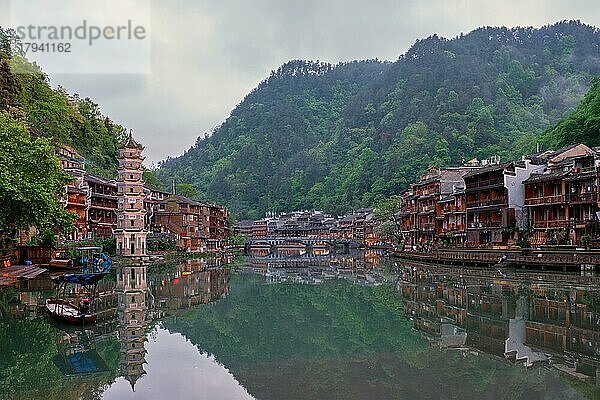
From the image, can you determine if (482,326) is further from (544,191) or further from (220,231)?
(220,231)

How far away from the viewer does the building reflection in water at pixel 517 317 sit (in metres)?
19.3

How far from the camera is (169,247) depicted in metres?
76.6

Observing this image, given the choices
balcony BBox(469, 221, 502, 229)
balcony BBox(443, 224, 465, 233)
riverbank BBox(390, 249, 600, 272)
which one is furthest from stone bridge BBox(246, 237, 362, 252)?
riverbank BBox(390, 249, 600, 272)

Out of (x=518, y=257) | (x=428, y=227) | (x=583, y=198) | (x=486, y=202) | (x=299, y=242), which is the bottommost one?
(x=299, y=242)

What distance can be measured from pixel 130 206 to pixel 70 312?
48.3 meters

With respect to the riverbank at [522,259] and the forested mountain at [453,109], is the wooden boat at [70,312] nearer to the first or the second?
the riverbank at [522,259]

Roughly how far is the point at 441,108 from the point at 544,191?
105 metres

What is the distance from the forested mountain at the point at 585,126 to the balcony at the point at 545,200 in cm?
2189

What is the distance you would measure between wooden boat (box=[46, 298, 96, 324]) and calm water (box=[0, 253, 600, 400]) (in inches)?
13.2

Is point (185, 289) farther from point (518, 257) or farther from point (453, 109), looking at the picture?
point (453, 109)

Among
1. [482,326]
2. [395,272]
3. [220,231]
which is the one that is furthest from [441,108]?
[482,326]

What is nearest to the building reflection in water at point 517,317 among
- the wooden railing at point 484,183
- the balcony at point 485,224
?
the balcony at point 485,224

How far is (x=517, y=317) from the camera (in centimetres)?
2597

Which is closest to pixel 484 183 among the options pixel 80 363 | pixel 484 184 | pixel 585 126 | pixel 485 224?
pixel 484 184
